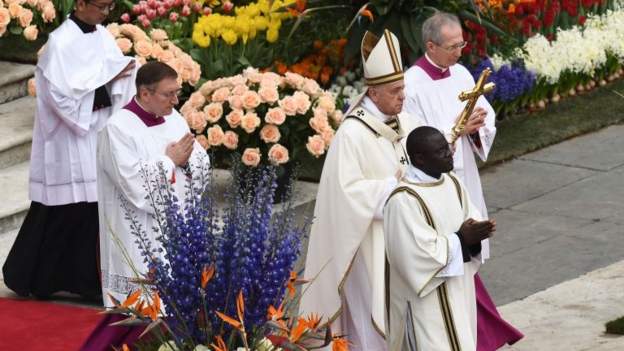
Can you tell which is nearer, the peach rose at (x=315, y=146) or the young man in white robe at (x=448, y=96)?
the young man in white robe at (x=448, y=96)

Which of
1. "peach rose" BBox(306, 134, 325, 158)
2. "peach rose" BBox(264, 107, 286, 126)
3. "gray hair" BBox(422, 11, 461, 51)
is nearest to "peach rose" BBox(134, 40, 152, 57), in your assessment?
"peach rose" BBox(264, 107, 286, 126)

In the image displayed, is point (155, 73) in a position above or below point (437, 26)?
below

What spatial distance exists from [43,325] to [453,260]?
3122 millimetres

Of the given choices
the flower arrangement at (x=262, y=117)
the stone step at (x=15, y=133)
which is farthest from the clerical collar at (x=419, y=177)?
the stone step at (x=15, y=133)

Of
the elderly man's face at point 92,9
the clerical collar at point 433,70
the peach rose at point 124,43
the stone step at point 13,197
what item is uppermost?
the elderly man's face at point 92,9

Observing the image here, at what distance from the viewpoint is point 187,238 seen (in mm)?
5398

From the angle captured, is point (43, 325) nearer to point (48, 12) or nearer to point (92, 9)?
point (92, 9)

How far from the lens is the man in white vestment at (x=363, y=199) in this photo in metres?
7.51

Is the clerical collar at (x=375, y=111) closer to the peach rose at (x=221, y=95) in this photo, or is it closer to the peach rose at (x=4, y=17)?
the peach rose at (x=221, y=95)

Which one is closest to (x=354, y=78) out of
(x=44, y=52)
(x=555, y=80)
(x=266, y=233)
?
(x=555, y=80)

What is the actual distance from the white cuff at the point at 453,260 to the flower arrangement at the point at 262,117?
4.01m

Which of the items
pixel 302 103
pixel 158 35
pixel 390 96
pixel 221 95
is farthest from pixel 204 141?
pixel 390 96

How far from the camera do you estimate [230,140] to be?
10.9m

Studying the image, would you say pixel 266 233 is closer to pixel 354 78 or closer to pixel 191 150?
pixel 191 150
